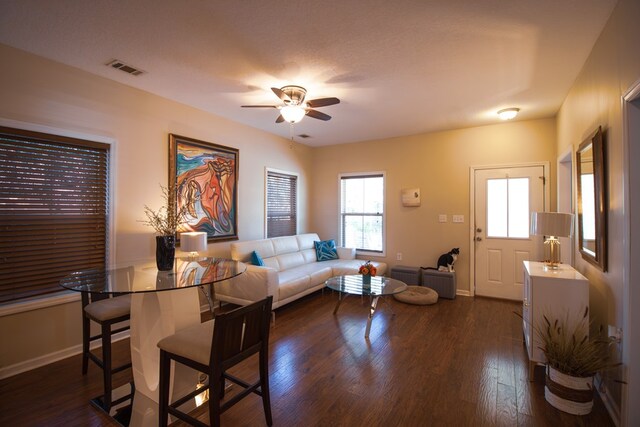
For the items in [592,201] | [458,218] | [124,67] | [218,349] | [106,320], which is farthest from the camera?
[458,218]

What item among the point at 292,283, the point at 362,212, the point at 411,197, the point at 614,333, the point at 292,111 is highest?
the point at 292,111

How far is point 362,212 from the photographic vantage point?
19.2 feet

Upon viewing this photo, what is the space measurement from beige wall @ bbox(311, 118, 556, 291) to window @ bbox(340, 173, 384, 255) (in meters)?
0.15

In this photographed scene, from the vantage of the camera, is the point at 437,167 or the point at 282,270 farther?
the point at 437,167

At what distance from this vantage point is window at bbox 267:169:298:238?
5.21 meters

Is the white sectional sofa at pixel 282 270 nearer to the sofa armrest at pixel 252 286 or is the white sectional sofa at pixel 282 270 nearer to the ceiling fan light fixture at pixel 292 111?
the sofa armrest at pixel 252 286

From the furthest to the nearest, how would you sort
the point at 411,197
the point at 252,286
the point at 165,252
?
the point at 411,197
the point at 252,286
the point at 165,252

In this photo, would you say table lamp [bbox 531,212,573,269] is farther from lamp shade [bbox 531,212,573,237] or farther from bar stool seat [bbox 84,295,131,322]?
bar stool seat [bbox 84,295,131,322]

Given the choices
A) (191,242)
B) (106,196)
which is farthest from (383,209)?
(106,196)

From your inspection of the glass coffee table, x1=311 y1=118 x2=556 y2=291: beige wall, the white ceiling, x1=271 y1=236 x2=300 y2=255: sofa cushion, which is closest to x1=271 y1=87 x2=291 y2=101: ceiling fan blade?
the white ceiling

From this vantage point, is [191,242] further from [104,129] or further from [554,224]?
[554,224]

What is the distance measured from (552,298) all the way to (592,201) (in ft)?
2.89

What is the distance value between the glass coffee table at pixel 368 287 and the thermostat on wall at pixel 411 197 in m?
1.82

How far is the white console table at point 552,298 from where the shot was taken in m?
2.29
